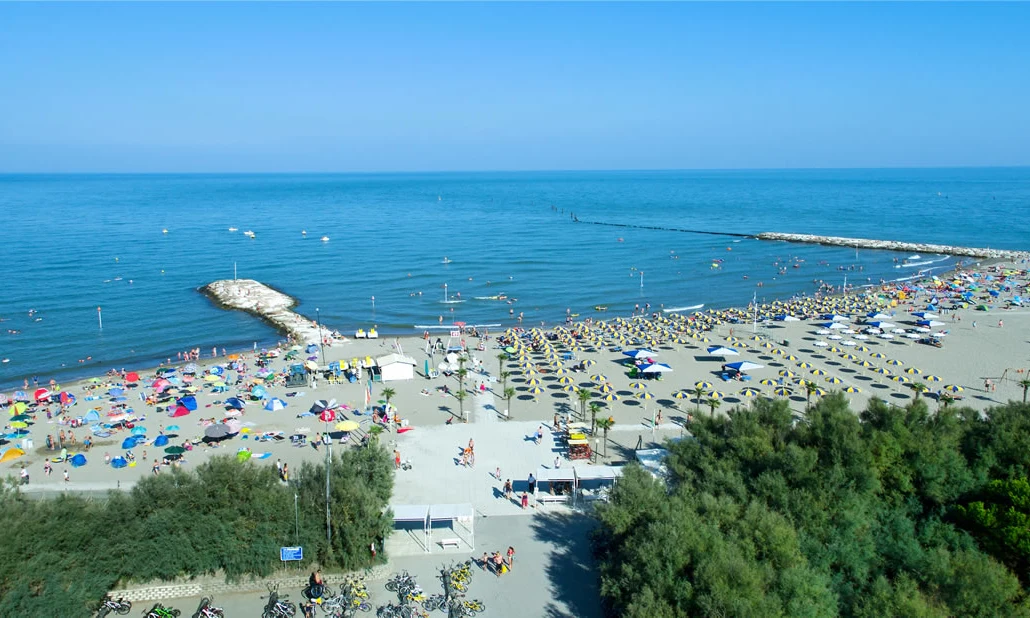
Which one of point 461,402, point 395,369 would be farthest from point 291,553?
point 395,369

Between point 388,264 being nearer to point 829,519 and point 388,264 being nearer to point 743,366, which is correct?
point 743,366

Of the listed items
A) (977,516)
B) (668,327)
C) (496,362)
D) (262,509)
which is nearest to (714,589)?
(977,516)

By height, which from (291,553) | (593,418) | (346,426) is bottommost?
(346,426)

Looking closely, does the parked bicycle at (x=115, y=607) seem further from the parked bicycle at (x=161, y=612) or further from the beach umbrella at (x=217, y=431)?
the beach umbrella at (x=217, y=431)

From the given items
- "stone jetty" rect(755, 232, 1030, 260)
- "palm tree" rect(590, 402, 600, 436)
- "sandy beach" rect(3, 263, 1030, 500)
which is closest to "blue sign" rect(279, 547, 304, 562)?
"sandy beach" rect(3, 263, 1030, 500)

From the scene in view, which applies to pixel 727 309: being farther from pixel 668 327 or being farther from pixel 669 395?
pixel 669 395

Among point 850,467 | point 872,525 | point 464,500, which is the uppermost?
point 850,467

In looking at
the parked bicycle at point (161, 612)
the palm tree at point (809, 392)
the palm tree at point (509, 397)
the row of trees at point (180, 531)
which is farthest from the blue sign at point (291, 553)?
the palm tree at point (809, 392)

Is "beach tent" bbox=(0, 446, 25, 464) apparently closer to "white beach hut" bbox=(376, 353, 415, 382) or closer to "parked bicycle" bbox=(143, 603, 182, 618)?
"parked bicycle" bbox=(143, 603, 182, 618)
